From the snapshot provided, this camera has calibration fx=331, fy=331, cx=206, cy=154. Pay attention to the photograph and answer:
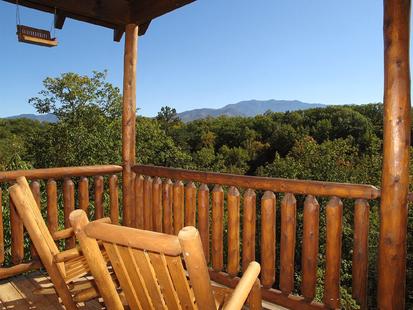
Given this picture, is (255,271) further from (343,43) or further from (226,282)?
(343,43)

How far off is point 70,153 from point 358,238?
14.7 m

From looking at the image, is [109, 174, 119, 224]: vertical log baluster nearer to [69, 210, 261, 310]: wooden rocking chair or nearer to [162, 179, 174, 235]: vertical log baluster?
[162, 179, 174, 235]: vertical log baluster

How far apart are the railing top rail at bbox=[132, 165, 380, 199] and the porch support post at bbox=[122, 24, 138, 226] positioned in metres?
0.57

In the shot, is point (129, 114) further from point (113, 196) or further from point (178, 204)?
point (178, 204)

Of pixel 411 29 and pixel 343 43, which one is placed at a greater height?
pixel 343 43

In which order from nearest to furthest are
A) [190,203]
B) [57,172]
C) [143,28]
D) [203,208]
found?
[203,208]
[190,203]
[57,172]
[143,28]

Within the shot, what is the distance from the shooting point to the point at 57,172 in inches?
112

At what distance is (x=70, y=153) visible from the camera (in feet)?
48.7

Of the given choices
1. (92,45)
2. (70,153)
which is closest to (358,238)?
(70,153)

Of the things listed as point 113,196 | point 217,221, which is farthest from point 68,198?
point 217,221

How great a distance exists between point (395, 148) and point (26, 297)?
8.35 ft

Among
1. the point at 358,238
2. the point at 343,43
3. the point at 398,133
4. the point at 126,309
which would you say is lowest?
the point at 126,309

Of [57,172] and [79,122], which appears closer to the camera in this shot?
[57,172]

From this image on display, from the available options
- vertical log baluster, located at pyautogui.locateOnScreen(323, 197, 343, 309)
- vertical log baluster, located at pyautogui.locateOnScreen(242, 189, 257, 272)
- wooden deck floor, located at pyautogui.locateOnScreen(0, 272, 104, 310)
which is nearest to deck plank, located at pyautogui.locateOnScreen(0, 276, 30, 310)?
wooden deck floor, located at pyautogui.locateOnScreen(0, 272, 104, 310)
